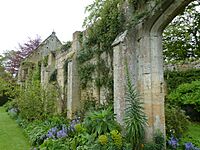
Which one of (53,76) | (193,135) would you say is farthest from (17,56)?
(193,135)

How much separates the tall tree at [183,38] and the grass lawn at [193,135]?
3632mm

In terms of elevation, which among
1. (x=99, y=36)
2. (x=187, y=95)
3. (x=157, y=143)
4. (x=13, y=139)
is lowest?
(x=13, y=139)

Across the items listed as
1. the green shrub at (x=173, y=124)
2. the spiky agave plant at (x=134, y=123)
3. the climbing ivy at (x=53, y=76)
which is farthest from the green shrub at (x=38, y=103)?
the spiky agave plant at (x=134, y=123)

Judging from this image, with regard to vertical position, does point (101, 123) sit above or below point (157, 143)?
above

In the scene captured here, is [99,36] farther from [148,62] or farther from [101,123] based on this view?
[101,123]

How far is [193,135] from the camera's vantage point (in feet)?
31.9

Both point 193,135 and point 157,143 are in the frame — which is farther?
point 193,135

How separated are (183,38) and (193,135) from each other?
5387 millimetres

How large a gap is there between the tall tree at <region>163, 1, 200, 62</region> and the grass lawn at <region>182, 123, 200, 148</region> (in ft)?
11.9

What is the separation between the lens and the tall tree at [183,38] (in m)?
12.2

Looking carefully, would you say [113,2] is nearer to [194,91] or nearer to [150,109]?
[150,109]

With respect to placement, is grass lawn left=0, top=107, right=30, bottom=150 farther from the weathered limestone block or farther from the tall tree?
the tall tree

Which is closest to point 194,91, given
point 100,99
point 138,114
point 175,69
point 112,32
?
point 175,69

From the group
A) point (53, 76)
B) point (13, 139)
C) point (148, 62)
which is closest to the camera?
point (148, 62)
